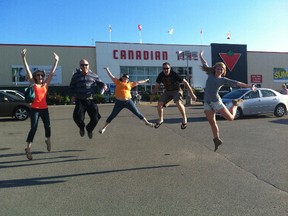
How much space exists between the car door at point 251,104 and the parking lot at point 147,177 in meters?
5.68

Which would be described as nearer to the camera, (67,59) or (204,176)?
(204,176)

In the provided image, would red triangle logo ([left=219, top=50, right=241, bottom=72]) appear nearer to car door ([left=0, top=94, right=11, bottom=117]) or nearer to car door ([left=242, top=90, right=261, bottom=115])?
car door ([left=242, top=90, right=261, bottom=115])

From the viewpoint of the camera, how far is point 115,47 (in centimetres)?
4525

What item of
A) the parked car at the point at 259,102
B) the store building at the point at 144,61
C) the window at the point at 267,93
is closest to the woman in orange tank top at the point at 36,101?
the parked car at the point at 259,102

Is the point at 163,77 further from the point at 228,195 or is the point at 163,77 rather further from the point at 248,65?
the point at 248,65

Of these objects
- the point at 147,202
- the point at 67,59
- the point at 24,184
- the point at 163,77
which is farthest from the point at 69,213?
the point at 67,59

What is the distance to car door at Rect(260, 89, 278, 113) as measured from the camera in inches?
633

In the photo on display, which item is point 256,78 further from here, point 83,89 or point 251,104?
point 83,89

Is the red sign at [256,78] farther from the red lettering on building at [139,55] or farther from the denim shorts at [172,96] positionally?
the denim shorts at [172,96]

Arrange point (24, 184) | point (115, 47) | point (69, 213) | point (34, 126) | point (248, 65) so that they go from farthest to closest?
1. point (248, 65)
2. point (115, 47)
3. point (34, 126)
4. point (24, 184)
5. point (69, 213)

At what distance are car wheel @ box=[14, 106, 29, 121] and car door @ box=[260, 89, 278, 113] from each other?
11792mm

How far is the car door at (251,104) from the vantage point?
1565 cm

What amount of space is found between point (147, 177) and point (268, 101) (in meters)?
12.1

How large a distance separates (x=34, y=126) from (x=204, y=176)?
147 inches
